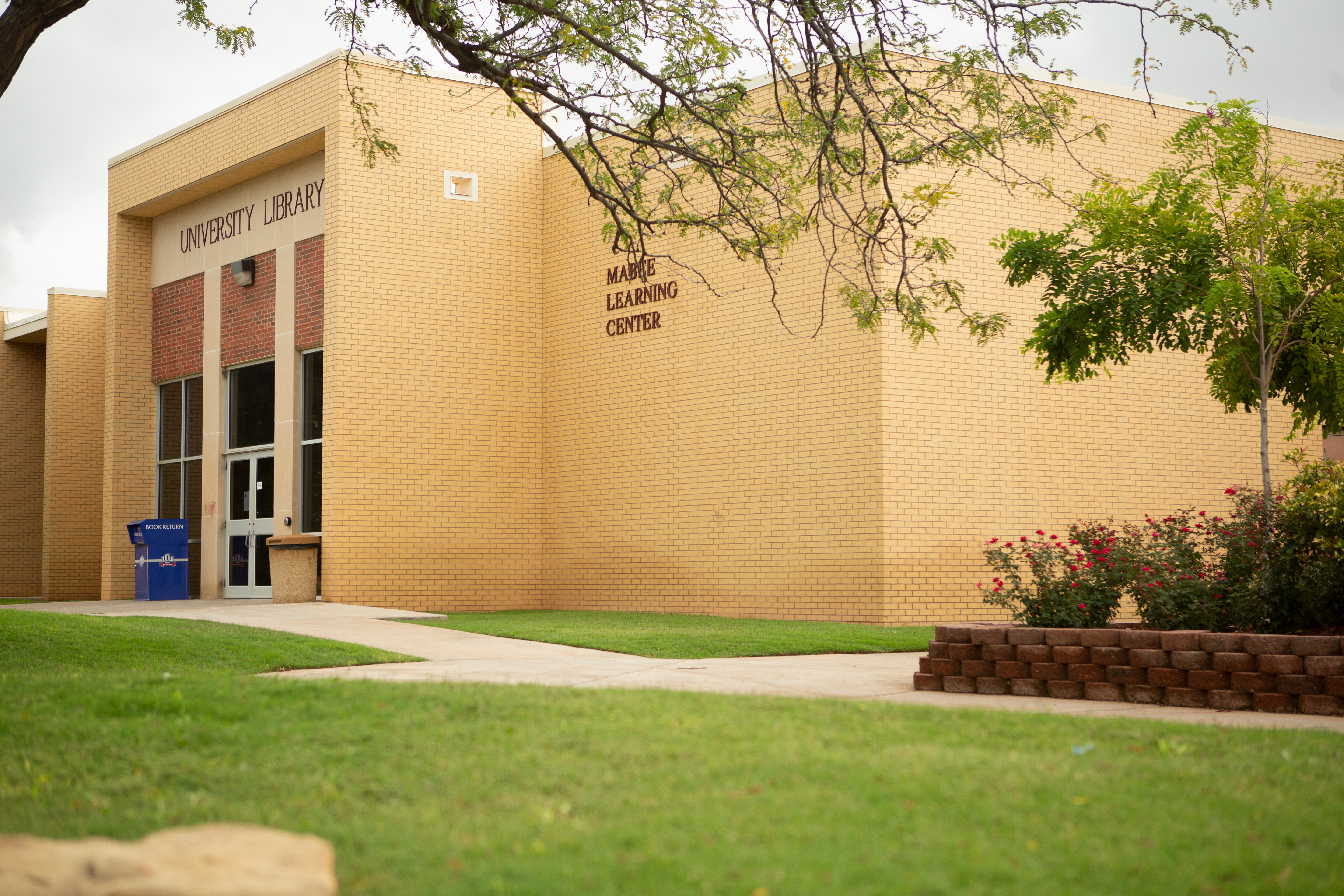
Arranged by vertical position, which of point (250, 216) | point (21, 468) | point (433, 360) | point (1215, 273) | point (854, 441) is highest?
point (250, 216)

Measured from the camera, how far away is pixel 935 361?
16250mm

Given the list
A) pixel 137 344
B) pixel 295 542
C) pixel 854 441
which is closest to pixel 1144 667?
pixel 854 441

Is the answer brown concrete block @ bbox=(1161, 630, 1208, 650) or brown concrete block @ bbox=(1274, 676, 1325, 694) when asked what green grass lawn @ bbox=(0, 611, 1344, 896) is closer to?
brown concrete block @ bbox=(1274, 676, 1325, 694)

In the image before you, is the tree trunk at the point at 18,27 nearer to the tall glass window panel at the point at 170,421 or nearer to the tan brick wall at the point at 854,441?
the tan brick wall at the point at 854,441

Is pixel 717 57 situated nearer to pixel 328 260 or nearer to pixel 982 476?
pixel 982 476

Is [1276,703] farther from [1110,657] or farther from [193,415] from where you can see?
[193,415]

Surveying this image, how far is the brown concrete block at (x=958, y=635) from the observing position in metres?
9.20

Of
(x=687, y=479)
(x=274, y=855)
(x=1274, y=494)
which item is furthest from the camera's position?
(x=687, y=479)

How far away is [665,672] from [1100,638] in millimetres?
3478

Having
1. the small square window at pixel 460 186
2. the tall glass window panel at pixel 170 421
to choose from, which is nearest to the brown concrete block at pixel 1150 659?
the small square window at pixel 460 186

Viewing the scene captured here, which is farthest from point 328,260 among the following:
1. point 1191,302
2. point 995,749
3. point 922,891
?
point 922,891

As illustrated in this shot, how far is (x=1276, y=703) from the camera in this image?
25.9 ft

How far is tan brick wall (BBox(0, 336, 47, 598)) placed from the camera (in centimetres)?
2962

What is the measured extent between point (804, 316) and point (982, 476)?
328 cm
